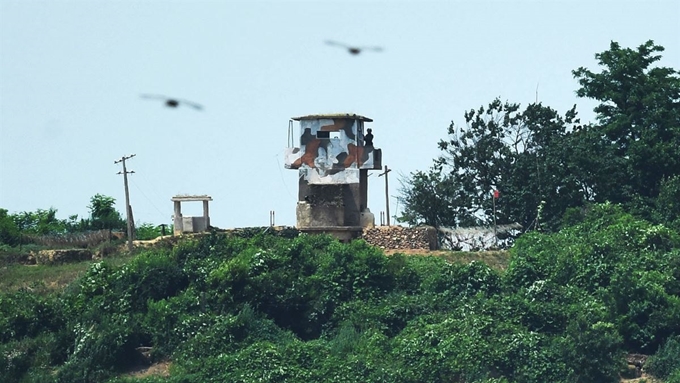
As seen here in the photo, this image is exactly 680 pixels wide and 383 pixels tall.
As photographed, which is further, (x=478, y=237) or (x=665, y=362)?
(x=478, y=237)

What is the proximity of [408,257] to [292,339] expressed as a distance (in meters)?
6.29

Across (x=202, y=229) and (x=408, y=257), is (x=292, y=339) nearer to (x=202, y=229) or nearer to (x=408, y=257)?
(x=408, y=257)

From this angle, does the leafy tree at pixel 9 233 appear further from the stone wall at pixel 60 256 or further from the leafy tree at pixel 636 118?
the leafy tree at pixel 636 118

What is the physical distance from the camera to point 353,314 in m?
40.3

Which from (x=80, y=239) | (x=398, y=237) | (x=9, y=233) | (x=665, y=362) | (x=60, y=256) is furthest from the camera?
(x=9, y=233)

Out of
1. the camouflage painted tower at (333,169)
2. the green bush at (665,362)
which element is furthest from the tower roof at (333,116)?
the green bush at (665,362)

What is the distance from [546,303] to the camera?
1569 inches

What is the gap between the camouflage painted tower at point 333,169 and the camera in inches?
1895

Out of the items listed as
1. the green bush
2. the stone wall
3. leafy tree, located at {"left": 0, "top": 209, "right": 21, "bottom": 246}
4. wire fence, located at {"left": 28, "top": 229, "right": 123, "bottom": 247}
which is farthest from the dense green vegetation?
leafy tree, located at {"left": 0, "top": 209, "right": 21, "bottom": 246}

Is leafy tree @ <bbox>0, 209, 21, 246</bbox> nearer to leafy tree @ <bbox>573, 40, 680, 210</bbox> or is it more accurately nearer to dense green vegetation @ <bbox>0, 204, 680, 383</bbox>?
dense green vegetation @ <bbox>0, 204, 680, 383</bbox>

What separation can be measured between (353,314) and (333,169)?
348 inches

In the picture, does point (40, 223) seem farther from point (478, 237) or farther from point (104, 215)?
point (478, 237)

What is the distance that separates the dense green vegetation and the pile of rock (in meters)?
3.11

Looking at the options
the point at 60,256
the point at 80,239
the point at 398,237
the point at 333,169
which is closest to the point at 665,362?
the point at 398,237
